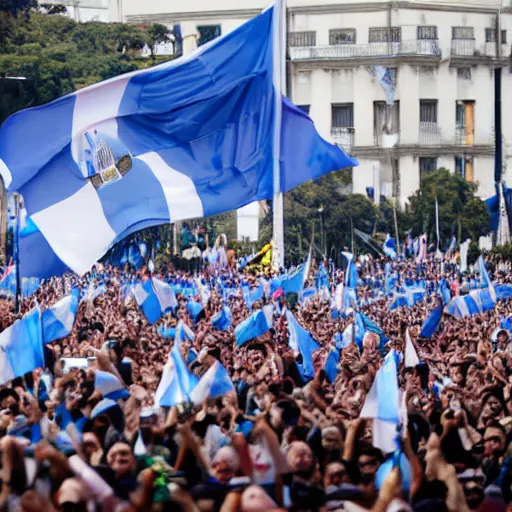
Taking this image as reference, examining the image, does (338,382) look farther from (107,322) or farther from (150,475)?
(107,322)

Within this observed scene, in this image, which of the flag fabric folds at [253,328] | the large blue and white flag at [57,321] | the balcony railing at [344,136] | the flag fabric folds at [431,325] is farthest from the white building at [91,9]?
the large blue and white flag at [57,321]

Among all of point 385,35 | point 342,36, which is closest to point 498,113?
point 385,35

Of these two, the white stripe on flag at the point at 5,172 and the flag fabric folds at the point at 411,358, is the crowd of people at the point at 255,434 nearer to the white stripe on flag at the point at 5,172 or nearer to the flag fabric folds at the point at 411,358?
the flag fabric folds at the point at 411,358

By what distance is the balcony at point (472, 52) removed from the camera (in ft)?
225

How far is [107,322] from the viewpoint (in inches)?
821

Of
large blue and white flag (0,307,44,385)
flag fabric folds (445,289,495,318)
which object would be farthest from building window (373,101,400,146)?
large blue and white flag (0,307,44,385)

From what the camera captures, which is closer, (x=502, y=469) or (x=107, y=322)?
(x=502, y=469)

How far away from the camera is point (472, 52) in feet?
225

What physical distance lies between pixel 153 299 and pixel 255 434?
12.2 m

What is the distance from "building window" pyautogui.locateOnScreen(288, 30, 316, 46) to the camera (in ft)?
225

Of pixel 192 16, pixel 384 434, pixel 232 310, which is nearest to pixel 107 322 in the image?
pixel 232 310

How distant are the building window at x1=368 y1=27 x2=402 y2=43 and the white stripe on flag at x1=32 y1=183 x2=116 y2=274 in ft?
171

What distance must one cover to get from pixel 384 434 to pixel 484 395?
6.23 feet

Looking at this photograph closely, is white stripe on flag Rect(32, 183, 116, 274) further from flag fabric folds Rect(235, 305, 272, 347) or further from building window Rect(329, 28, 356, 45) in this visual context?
building window Rect(329, 28, 356, 45)
